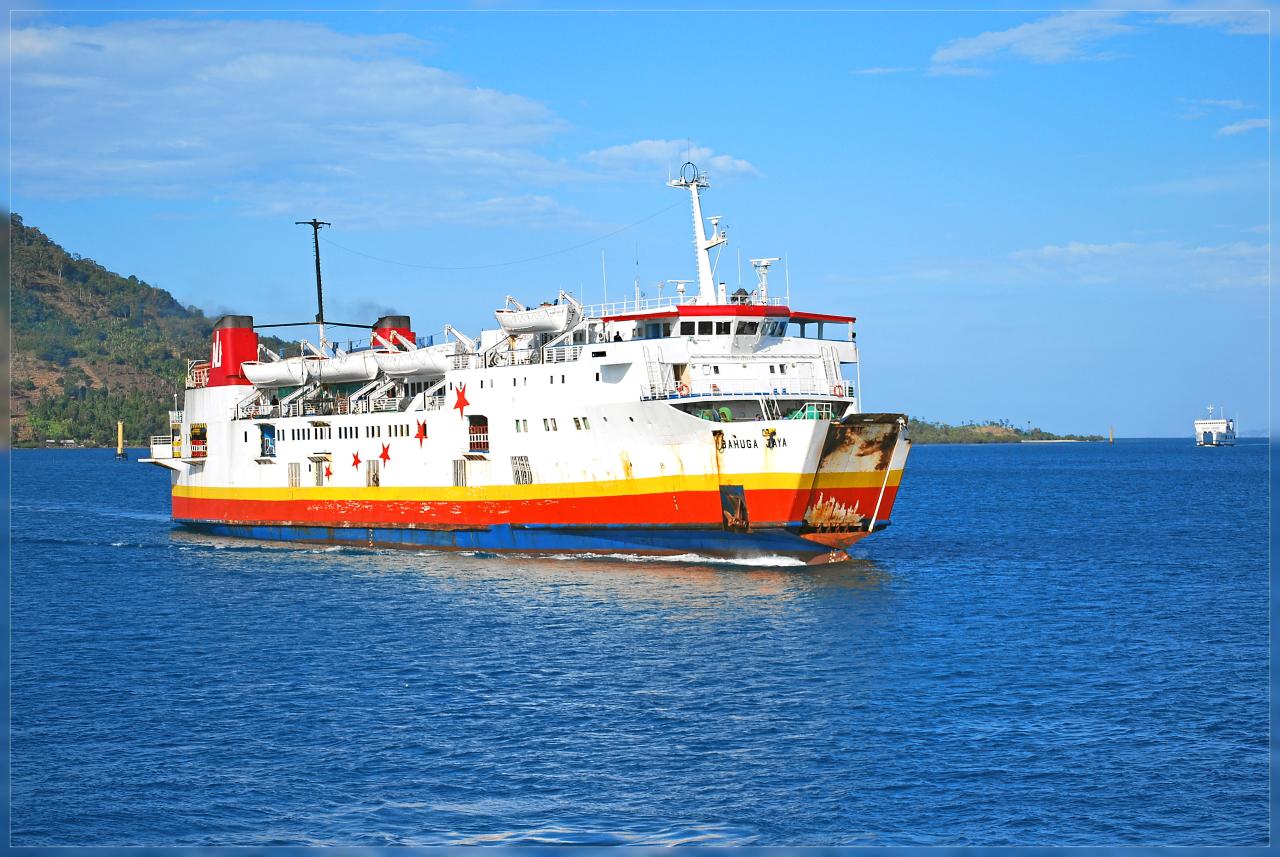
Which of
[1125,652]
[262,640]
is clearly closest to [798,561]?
[1125,652]

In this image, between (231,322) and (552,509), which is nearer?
(552,509)

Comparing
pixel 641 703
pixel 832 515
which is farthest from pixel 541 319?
pixel 641 703

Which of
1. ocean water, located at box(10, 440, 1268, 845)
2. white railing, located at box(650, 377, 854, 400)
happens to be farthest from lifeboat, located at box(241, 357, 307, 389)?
Answer: white railing, located at box(650, 377, 854, 400)

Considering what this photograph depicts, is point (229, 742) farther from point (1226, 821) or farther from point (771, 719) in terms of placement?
point (1226, 821)

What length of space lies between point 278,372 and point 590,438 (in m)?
18.2

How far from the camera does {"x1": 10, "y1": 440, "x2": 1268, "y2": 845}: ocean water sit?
18391 mm

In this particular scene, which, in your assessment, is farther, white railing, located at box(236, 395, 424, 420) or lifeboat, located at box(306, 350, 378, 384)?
lifeboat, located at box(306, 350, 378, 384)

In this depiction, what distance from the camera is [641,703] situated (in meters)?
24.0

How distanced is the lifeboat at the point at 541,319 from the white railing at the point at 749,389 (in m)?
5.72

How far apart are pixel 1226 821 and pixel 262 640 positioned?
21.7 m

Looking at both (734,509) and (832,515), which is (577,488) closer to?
(734,509)

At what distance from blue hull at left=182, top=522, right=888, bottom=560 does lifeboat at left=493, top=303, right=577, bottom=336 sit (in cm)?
686

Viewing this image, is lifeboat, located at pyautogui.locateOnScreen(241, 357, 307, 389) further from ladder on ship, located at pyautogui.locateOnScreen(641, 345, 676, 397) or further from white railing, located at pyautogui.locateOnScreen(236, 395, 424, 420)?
ladder on ship, located at pyautogui.locateOnScreen(641, 345, 676, 397)

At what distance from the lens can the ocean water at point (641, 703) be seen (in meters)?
18.4
